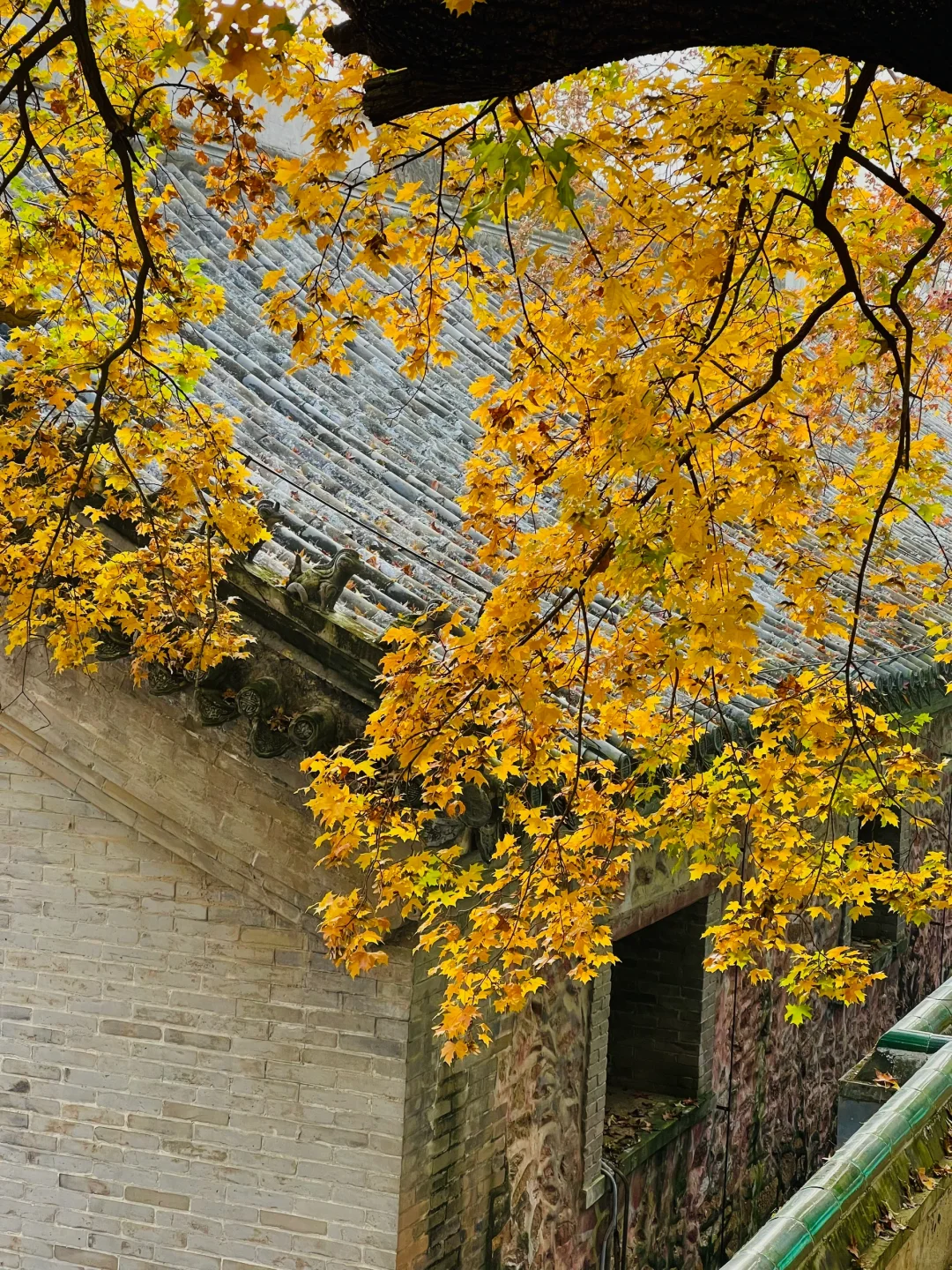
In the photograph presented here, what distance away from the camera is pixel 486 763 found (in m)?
A: 3.97

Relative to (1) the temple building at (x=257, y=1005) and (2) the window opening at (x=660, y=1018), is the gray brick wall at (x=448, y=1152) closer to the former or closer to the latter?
(1) the temple building at (x=257, y=1005)

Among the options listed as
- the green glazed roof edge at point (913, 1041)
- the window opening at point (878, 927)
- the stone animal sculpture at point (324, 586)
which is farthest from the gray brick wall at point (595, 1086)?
the window opening at point (878, 927)

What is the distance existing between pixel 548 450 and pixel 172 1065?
2973mm

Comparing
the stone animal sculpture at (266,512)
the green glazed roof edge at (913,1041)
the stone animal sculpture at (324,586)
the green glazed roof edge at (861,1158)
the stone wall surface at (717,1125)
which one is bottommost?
the stone wall surface at (717,1125)

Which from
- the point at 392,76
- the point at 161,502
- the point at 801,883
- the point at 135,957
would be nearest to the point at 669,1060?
the point at 801,883

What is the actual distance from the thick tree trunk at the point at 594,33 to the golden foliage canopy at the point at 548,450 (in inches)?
26.9

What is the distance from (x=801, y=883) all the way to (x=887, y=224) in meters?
2.40

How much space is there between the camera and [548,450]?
4.29 metres

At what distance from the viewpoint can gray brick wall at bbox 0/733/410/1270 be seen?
194 inches

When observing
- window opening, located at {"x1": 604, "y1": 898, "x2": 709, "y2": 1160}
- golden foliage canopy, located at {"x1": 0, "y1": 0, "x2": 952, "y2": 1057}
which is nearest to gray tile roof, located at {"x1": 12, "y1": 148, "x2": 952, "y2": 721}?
golden foliage canopy, located at {"x1": 0, "y1": 0, "x2": 952, "y2": 1057}

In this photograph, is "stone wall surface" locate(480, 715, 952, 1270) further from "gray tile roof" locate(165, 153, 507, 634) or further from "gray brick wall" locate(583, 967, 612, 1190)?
"gray tile roof" locate(165, 153, 507, 634)

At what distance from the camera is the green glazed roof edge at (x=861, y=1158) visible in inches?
123

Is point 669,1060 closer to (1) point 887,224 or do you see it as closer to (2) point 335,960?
(2) point 335,960

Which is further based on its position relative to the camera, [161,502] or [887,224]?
[161,502]
